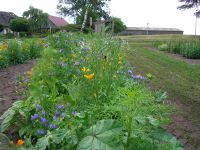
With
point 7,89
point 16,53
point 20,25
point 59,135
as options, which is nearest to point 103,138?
point 59,135

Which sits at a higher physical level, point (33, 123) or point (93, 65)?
point (93, 65)

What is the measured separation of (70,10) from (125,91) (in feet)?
155

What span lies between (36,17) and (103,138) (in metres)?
48.6

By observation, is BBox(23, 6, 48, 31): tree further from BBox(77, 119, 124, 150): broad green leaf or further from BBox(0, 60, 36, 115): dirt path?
BBox(77, 119, 124, 150): broad green leaf

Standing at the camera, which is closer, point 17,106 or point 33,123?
point 33,123

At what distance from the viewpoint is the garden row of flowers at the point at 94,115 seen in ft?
7.04

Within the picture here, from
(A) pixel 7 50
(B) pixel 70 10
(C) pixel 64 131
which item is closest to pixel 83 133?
(C) pixel 64 131

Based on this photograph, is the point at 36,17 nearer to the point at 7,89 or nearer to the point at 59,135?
the point at 7,89

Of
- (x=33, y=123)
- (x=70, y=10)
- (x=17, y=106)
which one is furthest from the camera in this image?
(x=70, y=10)

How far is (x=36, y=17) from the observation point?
48.7m

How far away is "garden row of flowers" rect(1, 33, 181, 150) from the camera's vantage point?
215 cm

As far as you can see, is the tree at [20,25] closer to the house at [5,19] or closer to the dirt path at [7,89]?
the house at [5,19]

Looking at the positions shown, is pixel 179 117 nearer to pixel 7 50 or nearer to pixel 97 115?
pixel 97 115

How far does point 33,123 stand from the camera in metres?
2.95
